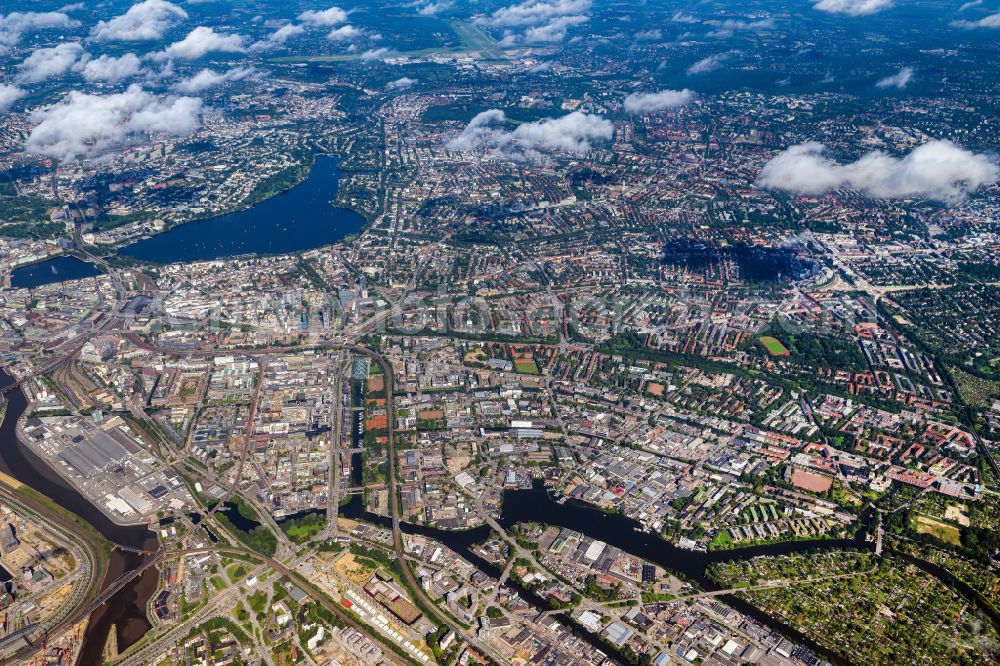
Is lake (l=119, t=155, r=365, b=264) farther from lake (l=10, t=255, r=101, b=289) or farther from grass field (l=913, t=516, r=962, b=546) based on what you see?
grass field (l=913, t=516, r=962, b=546)

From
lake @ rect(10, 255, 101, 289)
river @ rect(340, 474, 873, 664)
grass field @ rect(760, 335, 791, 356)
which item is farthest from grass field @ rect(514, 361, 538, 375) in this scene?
lake @ rect(10, 255, 101, 289)

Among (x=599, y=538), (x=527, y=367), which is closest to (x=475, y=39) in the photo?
(x=527, y=367)

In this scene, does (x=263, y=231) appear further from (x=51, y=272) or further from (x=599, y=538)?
(x=599, y=538)

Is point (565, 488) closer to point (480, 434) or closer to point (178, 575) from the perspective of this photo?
point (480, 434)

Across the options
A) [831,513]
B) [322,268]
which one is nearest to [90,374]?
[322,268]

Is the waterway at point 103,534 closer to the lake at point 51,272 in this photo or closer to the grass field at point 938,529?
the lake at point 51,272
